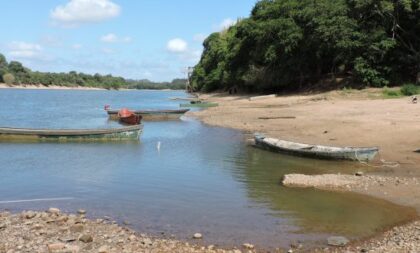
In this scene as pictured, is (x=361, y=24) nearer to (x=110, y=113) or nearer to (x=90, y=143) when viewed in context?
(x=110, y=113)

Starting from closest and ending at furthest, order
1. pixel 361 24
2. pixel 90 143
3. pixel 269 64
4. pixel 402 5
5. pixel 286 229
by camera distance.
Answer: pixel 286 229
pixel 90 143
pixel 402 5
pixel 361 24
pixel 269 64

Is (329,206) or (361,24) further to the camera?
(361,24)

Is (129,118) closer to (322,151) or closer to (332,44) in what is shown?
(332,44)

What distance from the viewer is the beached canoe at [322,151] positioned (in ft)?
56.2

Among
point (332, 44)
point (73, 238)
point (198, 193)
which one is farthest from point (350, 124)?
point (332, 44)

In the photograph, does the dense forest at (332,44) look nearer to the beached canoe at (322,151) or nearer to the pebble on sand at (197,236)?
the beached canoe at (322,151)

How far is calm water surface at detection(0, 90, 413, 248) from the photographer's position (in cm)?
1052

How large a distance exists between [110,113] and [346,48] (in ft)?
65.1

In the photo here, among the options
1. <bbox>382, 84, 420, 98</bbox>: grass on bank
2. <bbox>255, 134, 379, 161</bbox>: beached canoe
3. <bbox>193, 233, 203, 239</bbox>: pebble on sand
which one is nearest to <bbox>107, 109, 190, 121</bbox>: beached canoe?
<bbox>382, 84, 420, 98</bbox>: grass on bank

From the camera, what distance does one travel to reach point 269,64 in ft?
182

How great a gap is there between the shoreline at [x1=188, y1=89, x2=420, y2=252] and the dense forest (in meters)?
3.87

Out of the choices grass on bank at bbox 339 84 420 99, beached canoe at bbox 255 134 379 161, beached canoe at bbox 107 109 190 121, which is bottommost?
beached canoe at bbox 107 109 190 121

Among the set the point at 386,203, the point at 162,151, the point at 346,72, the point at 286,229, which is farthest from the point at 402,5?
the point at 286,229

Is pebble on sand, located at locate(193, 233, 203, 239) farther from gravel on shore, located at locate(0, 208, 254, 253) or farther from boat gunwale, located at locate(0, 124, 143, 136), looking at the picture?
boat gunwale, located at locate(0, 124, 143, 136)
